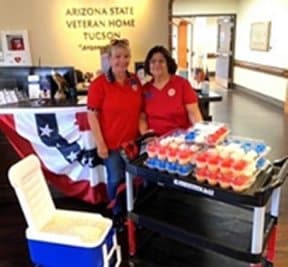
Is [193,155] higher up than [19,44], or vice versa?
[19,44]

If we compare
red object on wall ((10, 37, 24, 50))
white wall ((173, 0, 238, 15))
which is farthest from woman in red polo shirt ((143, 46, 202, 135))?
white wall ((173, 0, 238, 15))

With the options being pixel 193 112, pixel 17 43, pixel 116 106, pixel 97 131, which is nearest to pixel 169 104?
pixel 193 112

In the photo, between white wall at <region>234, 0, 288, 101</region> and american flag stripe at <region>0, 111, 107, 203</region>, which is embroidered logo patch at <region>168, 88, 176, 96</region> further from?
white wall at <region>234, 0, 288, 101</region>

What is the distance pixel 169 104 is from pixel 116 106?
370mm

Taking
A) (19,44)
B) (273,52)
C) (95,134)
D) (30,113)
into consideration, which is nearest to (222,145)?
(95,134)

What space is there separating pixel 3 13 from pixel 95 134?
119 inches

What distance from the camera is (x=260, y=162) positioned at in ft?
6.65

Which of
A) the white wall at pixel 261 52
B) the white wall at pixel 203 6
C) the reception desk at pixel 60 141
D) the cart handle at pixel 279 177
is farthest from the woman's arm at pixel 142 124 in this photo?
the white wall at pixel 203 6

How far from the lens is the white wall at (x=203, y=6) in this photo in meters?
9.95

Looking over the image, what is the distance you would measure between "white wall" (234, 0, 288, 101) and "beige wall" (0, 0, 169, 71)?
3.69m

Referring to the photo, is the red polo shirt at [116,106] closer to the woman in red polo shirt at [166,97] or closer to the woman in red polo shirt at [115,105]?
the woman in red polo shirt at [115,105]

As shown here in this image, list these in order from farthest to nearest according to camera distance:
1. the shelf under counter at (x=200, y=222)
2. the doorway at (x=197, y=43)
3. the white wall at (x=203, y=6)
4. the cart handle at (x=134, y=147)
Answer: the doorway at (x=197, y=43), the white wall at (x=203, y=6), the cart handle at (x=134, y=147), the shelf under counter at (x=200, y=222)

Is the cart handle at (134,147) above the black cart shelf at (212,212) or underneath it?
above

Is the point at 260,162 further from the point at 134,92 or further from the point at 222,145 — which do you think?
the point at 134,92
